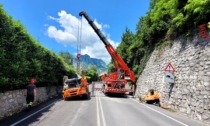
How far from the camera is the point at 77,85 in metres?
22.8

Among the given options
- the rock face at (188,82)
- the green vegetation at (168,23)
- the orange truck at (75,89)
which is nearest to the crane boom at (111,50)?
the green vegetation at (168,23)

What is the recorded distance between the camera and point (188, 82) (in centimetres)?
1516

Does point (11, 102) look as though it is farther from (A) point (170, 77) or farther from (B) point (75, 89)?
(A) point (170, 77)

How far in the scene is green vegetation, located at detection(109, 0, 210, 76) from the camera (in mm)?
15562

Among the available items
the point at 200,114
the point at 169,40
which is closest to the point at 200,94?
the point at 200,114

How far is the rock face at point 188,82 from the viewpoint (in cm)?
1287

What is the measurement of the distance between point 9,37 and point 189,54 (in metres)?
11.4

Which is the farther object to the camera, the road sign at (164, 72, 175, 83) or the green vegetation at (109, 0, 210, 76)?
the road sign at (164, 72, 175, 83)

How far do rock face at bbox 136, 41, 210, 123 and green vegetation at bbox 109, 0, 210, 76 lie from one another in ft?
4.25

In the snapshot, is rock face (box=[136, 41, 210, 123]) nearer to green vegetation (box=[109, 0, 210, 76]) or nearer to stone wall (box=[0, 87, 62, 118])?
green vegetation (box=[109, 0, 210, 76])

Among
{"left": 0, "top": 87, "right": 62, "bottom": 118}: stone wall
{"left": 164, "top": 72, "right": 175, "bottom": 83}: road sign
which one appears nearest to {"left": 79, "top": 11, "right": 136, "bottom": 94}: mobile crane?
{"left": 164, "top": 72, "right": 175, "bottom": 83}: road sign

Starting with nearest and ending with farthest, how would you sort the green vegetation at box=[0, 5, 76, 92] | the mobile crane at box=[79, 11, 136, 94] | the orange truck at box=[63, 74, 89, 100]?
the green vegetation at box=[0, 5, 76, 92] → the orange truck at box=[63, 74, 89, 100] → the mobile crane at box=[79, 11, 136, 94]

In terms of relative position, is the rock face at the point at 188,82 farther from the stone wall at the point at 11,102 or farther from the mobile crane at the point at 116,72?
the stone wall at the point at 11,102

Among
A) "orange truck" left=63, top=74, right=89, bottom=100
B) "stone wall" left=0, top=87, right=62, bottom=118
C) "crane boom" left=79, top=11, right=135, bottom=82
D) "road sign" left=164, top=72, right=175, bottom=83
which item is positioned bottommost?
"stone wall" left=0, top=87, right=62, bottom=118
